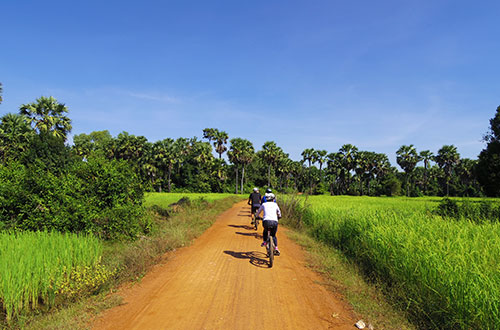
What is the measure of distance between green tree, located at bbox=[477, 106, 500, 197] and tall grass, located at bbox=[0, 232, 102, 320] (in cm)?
4850

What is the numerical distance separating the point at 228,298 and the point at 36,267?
12.0ft

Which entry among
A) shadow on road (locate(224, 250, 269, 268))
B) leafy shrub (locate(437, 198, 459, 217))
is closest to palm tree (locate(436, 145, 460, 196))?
leafy shrub (locate(437, 198, 459, 217))

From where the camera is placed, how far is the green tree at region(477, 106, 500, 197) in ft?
115

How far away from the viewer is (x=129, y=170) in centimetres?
1057

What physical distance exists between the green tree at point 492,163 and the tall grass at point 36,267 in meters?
48.5

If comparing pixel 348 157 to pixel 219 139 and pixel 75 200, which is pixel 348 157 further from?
pixel 75 200

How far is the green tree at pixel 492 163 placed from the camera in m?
35.0

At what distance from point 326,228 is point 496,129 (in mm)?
44586

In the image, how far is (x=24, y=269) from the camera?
4.34 metres

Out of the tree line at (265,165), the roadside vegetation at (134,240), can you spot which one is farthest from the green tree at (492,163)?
the roadside vegetation at (134,240)

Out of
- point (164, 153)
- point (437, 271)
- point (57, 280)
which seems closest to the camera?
point (57, 280)

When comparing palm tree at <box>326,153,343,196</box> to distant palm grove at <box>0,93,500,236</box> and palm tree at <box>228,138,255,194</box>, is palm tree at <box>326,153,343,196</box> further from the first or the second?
palm tree at <box>228,138,255,194</box>

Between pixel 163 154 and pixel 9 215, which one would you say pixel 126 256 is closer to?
pixel 9 215

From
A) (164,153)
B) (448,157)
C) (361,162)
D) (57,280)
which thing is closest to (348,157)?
(361,162)
